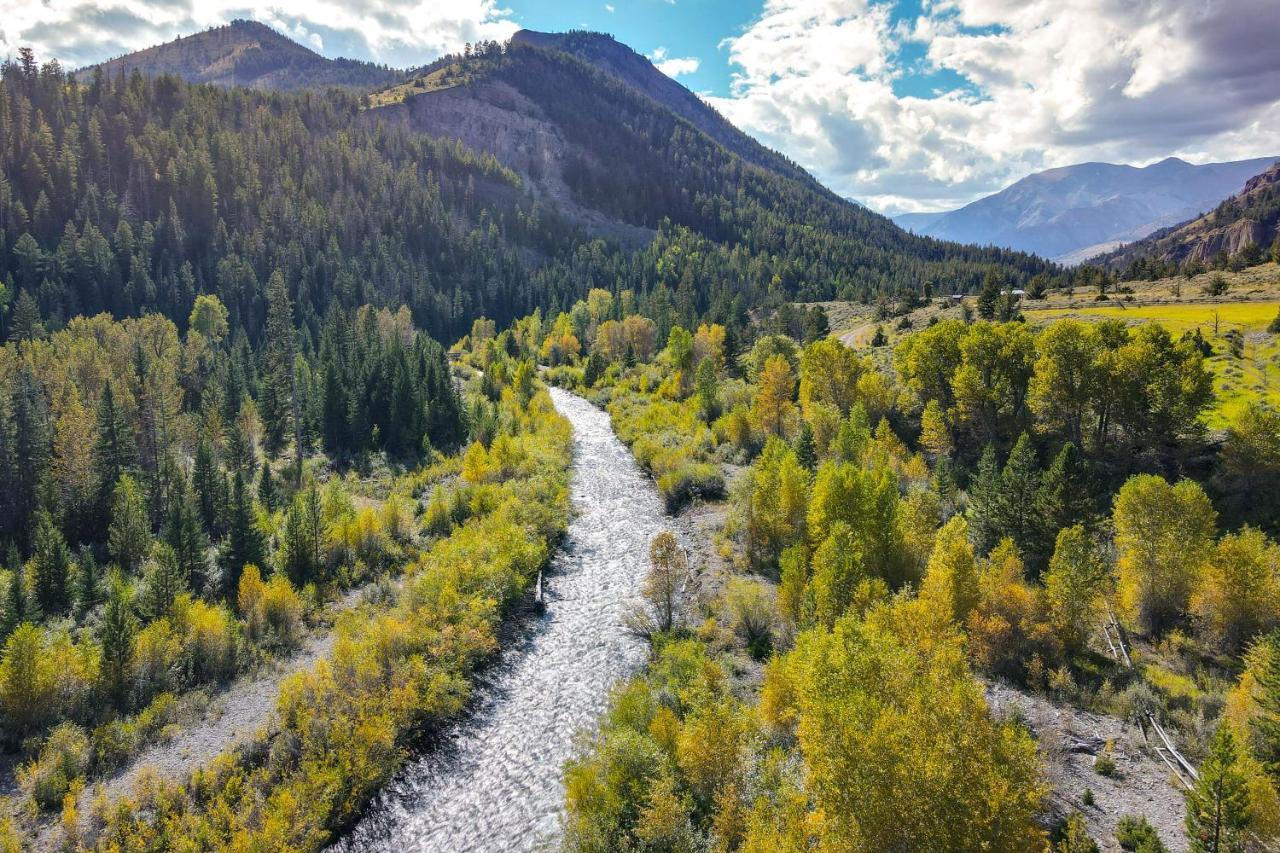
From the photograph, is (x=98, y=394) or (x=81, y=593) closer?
(x=81, y=593)

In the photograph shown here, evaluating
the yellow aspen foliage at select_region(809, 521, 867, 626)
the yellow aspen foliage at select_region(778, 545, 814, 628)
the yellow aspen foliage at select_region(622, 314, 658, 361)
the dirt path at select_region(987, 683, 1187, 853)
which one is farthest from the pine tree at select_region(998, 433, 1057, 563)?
the yellow aspen foliage at select_region(622, 314, 658, 361)

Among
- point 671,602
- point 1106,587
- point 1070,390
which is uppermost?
point 1070,390

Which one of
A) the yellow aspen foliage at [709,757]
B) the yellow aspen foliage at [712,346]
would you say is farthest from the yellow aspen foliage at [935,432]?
the yellow aspen foliage at [712,346]

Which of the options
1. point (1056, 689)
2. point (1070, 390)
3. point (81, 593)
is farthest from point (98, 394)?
point (1070, 390)

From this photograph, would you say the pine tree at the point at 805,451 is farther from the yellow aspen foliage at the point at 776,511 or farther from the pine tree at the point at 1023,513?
the pine tree at the point at 1023,513

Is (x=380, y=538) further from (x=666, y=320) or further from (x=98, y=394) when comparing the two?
(x=666, y=320)

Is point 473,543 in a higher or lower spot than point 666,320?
lower

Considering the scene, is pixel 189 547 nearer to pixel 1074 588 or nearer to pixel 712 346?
pixel 1074 588
